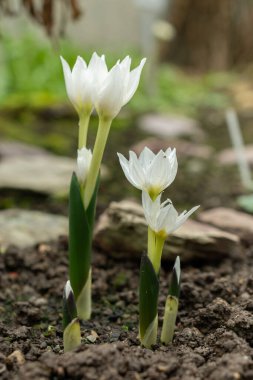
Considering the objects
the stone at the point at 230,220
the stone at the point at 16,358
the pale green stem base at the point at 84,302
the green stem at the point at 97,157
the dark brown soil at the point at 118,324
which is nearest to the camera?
the dark brown soil at the point at 118,324

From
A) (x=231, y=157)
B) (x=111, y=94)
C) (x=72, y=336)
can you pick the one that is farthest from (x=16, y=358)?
(x=231, y=157)

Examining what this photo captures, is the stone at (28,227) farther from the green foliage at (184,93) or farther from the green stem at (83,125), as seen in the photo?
the green foliage at (184,93)

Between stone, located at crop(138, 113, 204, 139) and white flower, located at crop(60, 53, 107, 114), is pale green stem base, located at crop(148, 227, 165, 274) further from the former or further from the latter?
stone, located at crop(138, 113, 204, 139)

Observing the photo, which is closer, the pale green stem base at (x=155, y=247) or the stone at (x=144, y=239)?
the pale green stem base at (x=155, y=247)

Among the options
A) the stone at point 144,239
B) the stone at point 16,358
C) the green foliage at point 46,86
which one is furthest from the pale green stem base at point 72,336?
the green foliage at point 46,86

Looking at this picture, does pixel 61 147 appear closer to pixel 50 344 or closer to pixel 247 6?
pixel 50 344

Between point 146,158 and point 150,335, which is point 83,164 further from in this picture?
point 150,335

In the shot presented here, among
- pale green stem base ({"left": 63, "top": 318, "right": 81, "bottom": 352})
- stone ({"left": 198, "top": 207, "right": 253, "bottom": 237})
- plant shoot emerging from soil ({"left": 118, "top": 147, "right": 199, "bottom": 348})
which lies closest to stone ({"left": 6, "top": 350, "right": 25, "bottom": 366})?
pale green stem base ({"left": 63, "top": 318, "right": 81, "bottom": 352})
